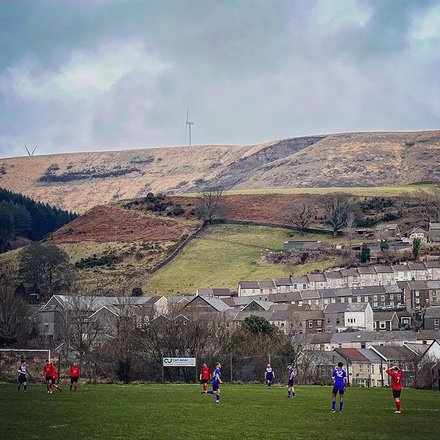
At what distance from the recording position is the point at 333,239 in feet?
528

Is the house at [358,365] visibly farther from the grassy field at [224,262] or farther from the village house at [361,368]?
the grassy field at [224,262]

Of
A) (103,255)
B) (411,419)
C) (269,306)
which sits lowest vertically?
(411,419)

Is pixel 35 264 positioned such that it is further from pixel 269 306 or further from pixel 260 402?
pixel 260 402

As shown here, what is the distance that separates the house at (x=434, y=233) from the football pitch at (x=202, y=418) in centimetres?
11731

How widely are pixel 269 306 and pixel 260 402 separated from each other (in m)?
88.3

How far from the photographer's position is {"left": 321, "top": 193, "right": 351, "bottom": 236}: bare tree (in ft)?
547

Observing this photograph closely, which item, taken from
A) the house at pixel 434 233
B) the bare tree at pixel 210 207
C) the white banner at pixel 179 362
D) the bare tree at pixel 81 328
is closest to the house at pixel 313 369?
the white banner at pixel 179 362

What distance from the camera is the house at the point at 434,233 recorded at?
153087 mm

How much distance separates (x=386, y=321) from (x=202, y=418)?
3653 inches

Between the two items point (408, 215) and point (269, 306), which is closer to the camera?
point (269, 306)

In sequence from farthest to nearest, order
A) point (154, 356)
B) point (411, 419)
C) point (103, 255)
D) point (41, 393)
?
1. point (103, 255)
2. point (154, 356)
3. point (41, 393)
4. point (411, 419)

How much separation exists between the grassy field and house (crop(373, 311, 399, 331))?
24.4 m

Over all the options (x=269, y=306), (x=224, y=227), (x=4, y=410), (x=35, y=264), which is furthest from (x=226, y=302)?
(x=4, y=410)

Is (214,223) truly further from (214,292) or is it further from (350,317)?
(350,317)
